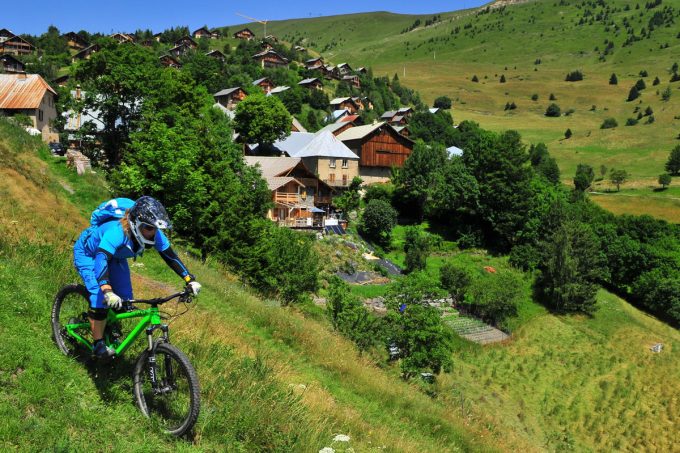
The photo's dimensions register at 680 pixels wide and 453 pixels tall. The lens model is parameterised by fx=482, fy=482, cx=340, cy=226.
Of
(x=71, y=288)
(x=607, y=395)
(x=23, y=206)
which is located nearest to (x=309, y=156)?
(x=607, y=395)

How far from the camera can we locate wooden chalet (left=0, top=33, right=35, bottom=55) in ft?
355

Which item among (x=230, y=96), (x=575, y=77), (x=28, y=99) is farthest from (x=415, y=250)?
(x=575, y=77)

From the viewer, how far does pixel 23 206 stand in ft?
50.2

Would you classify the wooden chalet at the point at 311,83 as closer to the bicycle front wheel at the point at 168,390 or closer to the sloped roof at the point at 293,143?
the sloped roof at the point at 293,143

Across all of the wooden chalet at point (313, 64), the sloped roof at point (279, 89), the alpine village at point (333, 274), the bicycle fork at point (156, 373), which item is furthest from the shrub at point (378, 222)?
the wooden chalet at point (313, 64)

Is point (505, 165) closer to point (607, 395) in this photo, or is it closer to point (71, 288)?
point (607, 395)

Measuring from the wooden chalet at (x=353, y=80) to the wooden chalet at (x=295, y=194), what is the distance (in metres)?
74.8

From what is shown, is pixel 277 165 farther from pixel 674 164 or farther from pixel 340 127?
pixel 674 164

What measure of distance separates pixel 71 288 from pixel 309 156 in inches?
2405

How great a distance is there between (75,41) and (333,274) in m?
112

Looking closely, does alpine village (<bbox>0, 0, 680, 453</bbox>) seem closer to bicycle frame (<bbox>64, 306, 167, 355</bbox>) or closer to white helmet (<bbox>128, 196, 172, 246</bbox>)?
bicycle frame (<bbox>64, 306, 167, 355</bbox>)

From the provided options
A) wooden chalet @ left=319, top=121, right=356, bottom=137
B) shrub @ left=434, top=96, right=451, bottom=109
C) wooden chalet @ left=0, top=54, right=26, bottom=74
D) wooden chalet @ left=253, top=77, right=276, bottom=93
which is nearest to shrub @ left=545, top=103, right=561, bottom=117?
shrub @ left=434, top=96, right=451, bottom=109

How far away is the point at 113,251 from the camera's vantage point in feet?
18.5

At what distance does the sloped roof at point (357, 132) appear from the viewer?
73.8m
